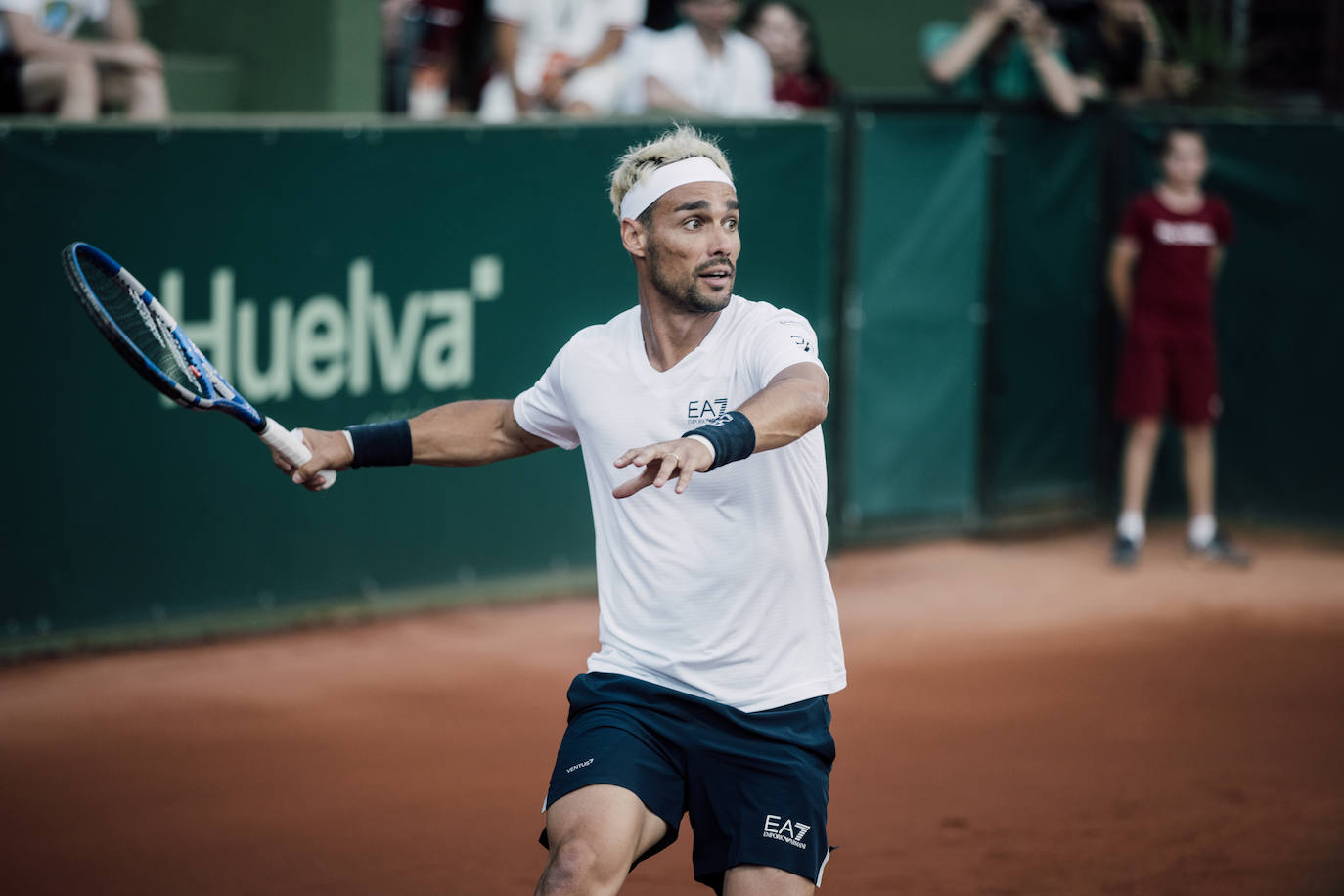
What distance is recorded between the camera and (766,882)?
383 cm

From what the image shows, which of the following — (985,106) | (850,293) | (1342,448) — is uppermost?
(985,106)

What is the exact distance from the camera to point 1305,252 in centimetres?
1034

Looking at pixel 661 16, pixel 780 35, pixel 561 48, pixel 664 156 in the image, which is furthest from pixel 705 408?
pixel 661 16

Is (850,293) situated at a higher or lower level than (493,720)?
higher

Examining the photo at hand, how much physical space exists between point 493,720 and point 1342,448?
222 inches

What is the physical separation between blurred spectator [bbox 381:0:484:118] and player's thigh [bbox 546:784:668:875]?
8.49 metres

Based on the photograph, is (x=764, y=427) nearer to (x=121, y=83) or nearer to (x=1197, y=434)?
(x=121, y=83)

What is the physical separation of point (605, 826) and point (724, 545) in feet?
2.12

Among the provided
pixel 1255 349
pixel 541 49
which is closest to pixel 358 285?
pixel 541 49

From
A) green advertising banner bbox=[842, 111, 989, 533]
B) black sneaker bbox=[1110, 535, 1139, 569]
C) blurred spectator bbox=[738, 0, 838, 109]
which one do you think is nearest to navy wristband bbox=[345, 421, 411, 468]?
green advertising banner bbox=[842, 111, 989, 533]

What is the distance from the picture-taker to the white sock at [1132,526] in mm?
9773

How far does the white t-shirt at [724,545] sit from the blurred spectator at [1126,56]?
7.77m

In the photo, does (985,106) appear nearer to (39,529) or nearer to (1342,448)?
(1342,448)

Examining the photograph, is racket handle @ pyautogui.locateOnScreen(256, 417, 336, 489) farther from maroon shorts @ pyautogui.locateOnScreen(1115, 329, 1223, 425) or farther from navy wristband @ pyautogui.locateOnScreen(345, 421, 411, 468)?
maroon shorts @ pyautogui.locateOnScreen(1115, 329, 1223, 425)
